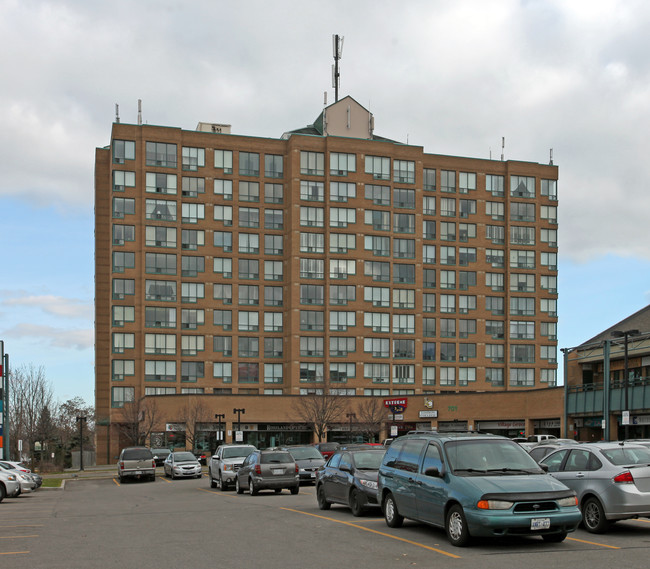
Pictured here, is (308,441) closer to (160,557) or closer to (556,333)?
(556,333)

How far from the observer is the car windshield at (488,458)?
14.1 m

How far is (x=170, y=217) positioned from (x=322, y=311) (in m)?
18.6

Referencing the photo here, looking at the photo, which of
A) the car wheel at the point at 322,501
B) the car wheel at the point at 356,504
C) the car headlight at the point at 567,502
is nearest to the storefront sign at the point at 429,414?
the car wheel at the point at 322,501

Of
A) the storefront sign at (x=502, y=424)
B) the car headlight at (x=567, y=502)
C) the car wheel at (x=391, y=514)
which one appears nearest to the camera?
the car headlight at (x=567, y=502)

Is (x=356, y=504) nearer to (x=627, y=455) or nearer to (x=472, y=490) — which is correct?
(x=627, y=455)

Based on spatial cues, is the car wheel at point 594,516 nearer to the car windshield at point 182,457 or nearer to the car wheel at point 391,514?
the car wheel at point 391,514

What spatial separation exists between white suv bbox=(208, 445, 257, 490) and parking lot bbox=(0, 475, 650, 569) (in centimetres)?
850

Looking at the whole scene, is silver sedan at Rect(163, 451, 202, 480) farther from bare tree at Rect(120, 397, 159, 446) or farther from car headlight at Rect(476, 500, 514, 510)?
bare tree at Rect(120, 397, 159, 446)

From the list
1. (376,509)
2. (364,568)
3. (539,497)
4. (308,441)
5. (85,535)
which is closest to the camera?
(364,568)

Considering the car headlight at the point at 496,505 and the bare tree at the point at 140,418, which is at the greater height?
the car headlight at the point at 496,505

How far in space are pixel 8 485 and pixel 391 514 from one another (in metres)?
19.6

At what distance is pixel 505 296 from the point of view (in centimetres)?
9881

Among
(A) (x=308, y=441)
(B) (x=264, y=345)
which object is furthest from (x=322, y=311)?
(A) (x=308, y=441)

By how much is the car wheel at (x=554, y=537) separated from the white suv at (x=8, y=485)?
22551 millimetres
